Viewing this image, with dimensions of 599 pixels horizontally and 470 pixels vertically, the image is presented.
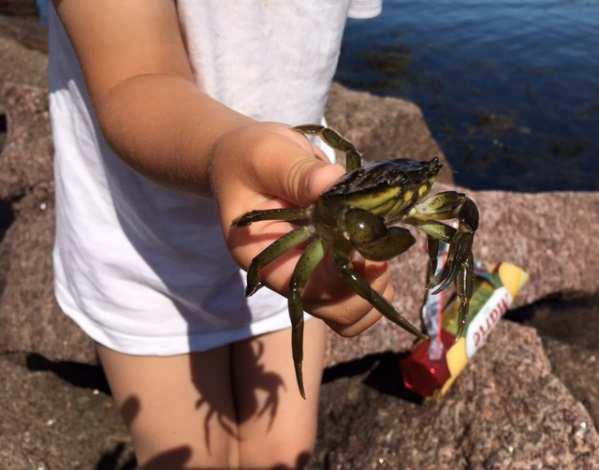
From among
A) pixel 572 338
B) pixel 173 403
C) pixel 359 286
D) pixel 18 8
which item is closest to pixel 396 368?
pixel 572 338

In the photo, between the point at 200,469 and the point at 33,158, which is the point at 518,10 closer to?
the point at 33,158

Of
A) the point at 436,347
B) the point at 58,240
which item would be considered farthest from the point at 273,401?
the point at 58,240

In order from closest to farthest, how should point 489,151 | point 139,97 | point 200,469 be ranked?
1. point 139,97
2. point 200,469
3. point 489,151

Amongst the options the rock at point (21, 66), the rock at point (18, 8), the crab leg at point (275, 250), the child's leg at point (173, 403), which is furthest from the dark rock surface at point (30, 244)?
the rock at point (18, 8)

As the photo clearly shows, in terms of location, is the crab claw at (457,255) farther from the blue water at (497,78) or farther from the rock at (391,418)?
the blue water at (497,78)

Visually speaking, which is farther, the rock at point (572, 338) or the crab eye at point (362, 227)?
the rock at point (572, 338)

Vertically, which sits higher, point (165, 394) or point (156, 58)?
point (156, 58)

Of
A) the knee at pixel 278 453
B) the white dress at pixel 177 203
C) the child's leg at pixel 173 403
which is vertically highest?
the white dress at pixel 177 203

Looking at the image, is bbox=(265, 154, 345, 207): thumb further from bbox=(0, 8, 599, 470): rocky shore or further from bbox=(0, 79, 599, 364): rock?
bbox=(0, 79, 599, 364): rock
